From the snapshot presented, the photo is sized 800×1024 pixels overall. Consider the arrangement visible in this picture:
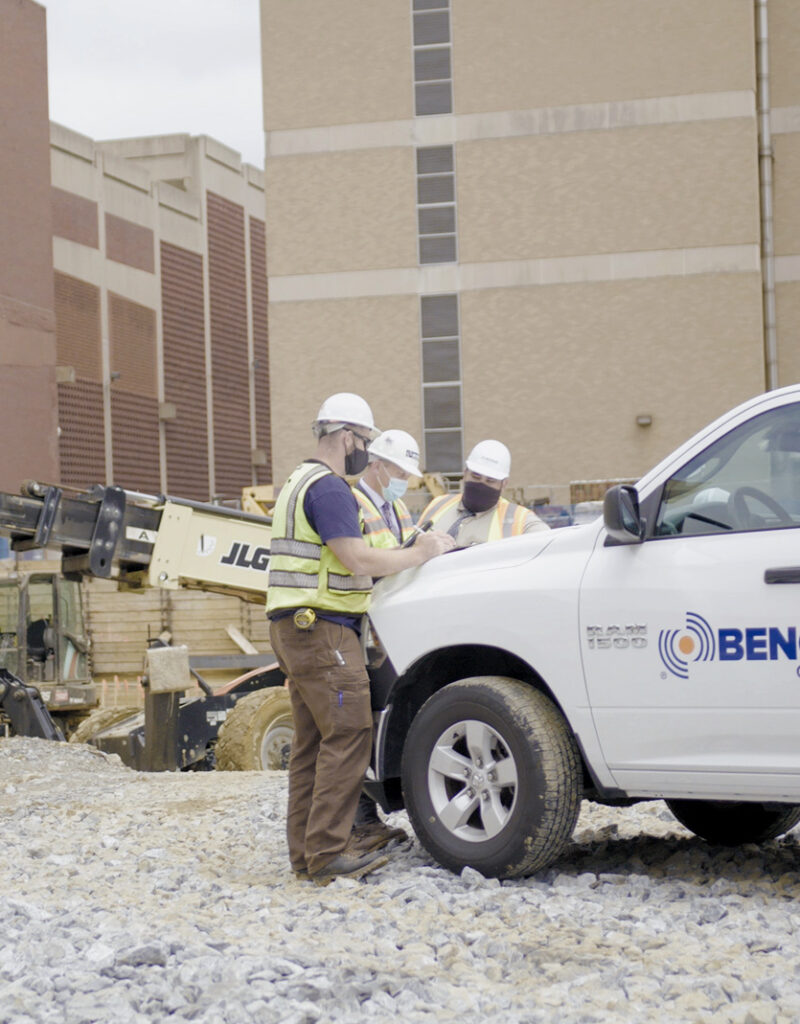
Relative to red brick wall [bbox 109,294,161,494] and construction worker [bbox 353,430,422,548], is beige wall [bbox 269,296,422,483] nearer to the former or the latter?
red brick wall [bbox 109,294,161,494]

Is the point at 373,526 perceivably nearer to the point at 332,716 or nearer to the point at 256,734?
the point at 332,716

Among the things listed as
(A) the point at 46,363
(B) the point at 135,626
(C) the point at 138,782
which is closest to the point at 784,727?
(C) the point at 138,782

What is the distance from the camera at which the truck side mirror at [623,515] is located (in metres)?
6.30

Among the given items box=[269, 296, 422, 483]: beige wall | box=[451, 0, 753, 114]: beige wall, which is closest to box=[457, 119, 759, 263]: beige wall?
box=[451, 0, 753, 114]: beige wall

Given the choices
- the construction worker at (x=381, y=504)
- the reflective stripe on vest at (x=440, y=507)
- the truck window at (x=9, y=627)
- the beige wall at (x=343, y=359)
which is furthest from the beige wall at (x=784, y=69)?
the construction worker at (x=381, y=504)

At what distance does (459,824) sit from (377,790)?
63cm

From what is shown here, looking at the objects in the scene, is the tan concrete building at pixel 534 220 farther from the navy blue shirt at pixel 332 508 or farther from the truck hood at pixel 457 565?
the navy blue shirt at pixel 332 508

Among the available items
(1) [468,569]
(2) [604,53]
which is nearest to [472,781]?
(1) [468,569]

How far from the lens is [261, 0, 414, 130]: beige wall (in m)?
36.6

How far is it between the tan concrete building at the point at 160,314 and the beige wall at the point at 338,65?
13814 mm

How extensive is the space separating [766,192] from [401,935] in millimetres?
32640

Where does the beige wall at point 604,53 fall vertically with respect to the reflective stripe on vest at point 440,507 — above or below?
above

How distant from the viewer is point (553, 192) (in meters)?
35.5

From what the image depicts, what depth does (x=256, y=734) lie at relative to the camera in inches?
579
